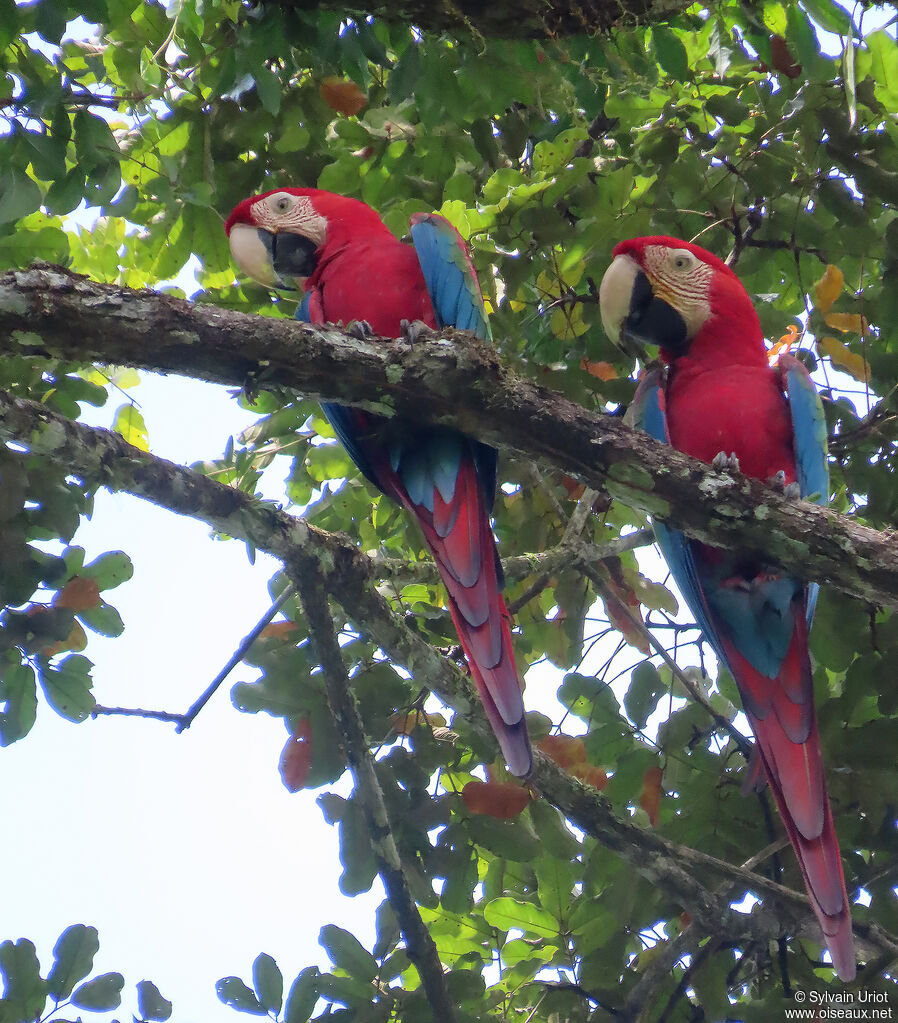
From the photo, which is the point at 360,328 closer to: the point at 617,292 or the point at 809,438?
the point at 617,292

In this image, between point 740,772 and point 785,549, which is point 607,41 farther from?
point 740,772

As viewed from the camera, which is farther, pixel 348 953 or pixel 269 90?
pixel 269 90

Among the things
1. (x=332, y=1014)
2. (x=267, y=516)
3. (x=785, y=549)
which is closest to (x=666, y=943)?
(x=332, y=1014)

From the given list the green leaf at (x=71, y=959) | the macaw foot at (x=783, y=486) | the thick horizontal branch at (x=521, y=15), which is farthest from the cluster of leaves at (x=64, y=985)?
the thick horizontal branch at (x=521, y=15)

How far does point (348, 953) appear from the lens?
2393 millimetres

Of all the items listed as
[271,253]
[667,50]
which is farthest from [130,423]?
[667,50]

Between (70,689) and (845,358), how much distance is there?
2.57 m

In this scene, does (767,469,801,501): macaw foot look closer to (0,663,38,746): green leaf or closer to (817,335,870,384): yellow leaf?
(817,335,870,384): yellow leaf

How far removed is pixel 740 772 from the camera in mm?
2805

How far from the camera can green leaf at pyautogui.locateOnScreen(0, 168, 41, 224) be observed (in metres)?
2.23

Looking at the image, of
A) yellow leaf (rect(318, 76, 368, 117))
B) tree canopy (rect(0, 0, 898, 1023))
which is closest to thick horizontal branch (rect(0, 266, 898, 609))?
tree canopy (rect(0, 0, 898, 1023))

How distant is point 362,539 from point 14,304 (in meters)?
2.05

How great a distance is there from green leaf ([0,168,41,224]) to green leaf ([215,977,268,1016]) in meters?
1.96

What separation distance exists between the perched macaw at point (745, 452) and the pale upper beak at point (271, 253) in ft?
3.45
